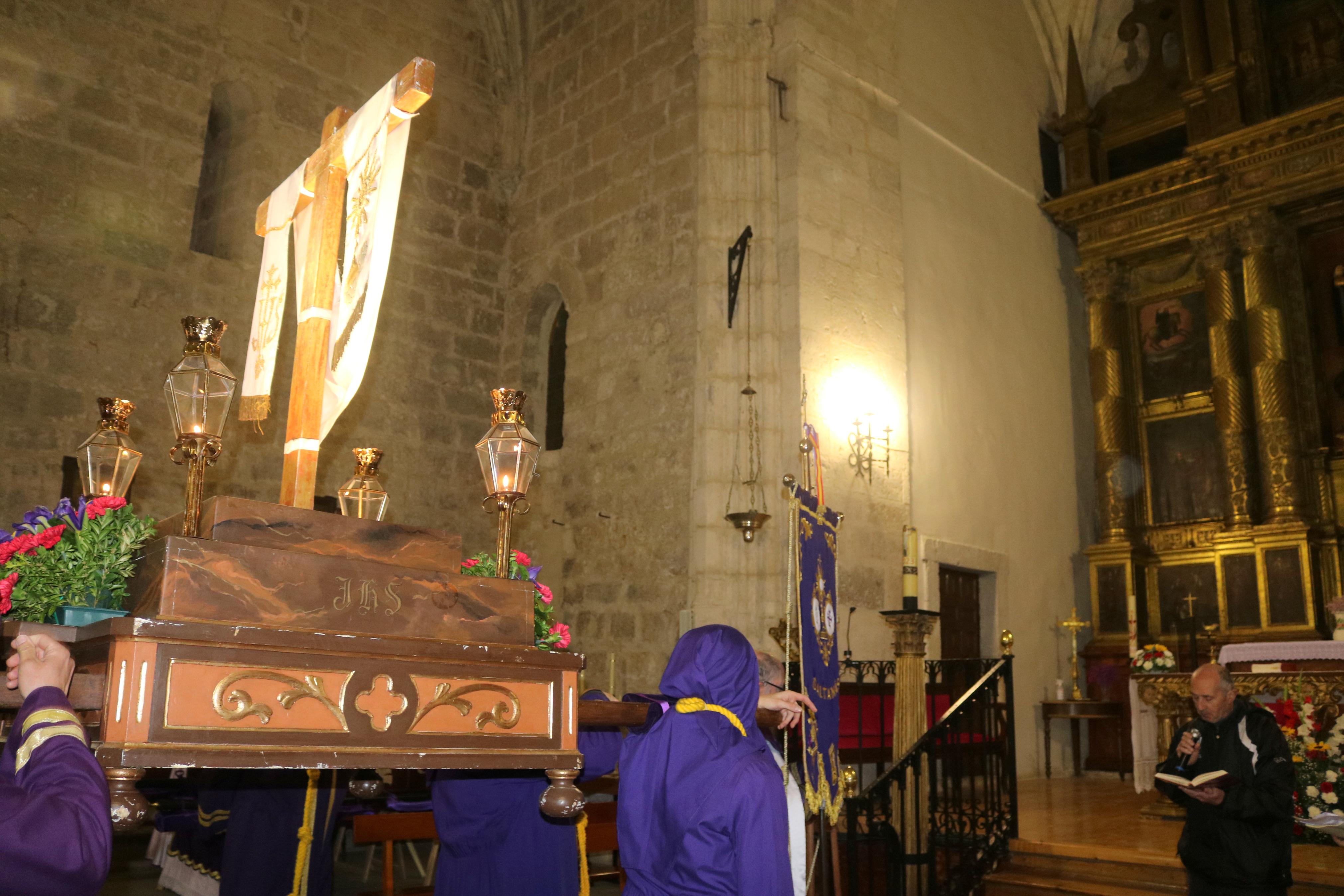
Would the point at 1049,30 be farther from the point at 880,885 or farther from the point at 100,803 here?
the point at 100,803

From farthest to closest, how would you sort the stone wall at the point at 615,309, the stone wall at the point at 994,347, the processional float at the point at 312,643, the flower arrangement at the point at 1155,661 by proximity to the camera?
the stone wall at the point at 994,347 → the stone wall at the point at 615,309 → the flower arrangement at the point at 1155,661 → the processional float at the point at 312,643

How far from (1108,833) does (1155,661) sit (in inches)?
110

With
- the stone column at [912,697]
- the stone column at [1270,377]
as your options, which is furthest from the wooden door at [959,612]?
the stone column at [912,697]

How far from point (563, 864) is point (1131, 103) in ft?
42.3

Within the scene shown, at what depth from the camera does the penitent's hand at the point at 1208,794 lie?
15.2ft

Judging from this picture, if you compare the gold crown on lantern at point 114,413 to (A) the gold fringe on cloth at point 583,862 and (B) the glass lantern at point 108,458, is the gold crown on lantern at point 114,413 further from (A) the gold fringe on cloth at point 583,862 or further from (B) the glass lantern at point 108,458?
(A) the gold fringe on cloth at point 583,862

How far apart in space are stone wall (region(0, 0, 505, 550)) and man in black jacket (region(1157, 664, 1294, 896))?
752cm

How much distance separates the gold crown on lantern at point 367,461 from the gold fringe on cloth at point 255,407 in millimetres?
312

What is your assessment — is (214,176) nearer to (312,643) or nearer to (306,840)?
(306,840)

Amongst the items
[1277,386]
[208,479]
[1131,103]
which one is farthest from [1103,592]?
[208,479]

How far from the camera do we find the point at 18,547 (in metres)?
2.36

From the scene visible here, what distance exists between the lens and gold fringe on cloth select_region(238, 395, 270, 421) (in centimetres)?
350

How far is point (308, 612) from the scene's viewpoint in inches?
86.5

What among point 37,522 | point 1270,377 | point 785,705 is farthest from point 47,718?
point 1270,377
